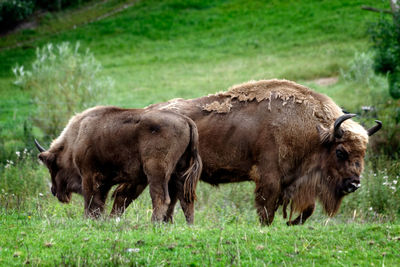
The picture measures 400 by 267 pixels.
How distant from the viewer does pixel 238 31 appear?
4078 centimetres

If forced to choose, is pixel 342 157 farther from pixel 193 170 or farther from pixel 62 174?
pixel 62 174

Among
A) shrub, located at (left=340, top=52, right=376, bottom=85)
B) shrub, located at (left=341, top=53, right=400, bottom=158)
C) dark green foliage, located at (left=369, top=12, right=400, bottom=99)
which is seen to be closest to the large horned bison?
shrub, located at (left=341, top=53, right=400, bottom=158)

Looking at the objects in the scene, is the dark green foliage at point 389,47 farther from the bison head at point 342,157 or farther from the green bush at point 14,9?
the green bush at point 14,9

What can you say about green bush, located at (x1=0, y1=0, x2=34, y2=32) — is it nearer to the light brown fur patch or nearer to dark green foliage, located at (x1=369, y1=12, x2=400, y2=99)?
dark green foliage, located at (x1=369, y1=12, x2=400, y2=99)

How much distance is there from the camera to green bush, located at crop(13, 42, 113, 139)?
19844 millimetres

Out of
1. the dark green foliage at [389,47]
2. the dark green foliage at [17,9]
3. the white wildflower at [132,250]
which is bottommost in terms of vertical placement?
the dark green foliage at [17,9]

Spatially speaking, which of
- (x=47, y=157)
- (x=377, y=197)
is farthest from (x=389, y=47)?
(x=47, y=157)

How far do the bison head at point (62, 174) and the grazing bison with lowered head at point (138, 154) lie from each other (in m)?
0.49

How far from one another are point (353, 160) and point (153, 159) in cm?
317

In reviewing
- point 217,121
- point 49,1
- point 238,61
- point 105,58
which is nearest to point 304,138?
point 217,121

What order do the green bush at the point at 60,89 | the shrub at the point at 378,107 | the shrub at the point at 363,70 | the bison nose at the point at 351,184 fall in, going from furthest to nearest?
1. the shrub at the point at 363,70
2. the green bush at the point at 60,89
3. the shrub at the point at 378,107
4. the bison nose at the point at 351,184

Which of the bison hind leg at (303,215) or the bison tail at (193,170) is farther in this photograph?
the bison hind leg at (303,215)

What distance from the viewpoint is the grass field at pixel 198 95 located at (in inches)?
233

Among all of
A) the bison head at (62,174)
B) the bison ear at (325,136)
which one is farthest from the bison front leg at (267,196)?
the bison head at (62,174)
